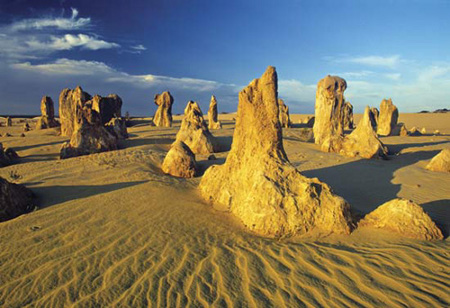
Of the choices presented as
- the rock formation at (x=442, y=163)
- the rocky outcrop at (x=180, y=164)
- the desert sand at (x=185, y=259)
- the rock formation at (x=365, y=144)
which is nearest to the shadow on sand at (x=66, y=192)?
the desert sand at (x=185, y=259)

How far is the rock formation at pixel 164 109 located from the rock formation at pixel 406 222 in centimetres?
2376

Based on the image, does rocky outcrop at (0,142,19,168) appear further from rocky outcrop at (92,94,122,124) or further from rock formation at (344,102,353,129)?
rock formation at (344,102,353,129)

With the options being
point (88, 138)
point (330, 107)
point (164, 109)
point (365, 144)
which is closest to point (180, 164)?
point (88, 138)

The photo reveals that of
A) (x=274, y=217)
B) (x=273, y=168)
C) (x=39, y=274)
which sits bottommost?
(x=39, y=274)

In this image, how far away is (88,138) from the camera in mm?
12102

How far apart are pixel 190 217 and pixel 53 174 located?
5533mm

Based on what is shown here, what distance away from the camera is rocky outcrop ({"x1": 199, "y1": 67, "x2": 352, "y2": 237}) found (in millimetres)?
4891

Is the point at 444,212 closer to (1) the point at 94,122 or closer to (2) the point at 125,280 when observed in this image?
(2) the point at 125,280

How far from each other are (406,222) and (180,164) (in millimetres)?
6218

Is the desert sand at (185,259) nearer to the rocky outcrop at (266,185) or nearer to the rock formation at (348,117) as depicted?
the rocky outcrop at (266,185)

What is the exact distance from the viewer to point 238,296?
325 centimetres

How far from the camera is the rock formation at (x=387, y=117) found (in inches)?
921

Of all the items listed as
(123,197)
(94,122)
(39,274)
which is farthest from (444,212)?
(94,122)

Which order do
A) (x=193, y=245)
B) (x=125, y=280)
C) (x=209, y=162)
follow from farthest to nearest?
(x=209, y=162), (x=193, y=245), (x=125, y=280)
